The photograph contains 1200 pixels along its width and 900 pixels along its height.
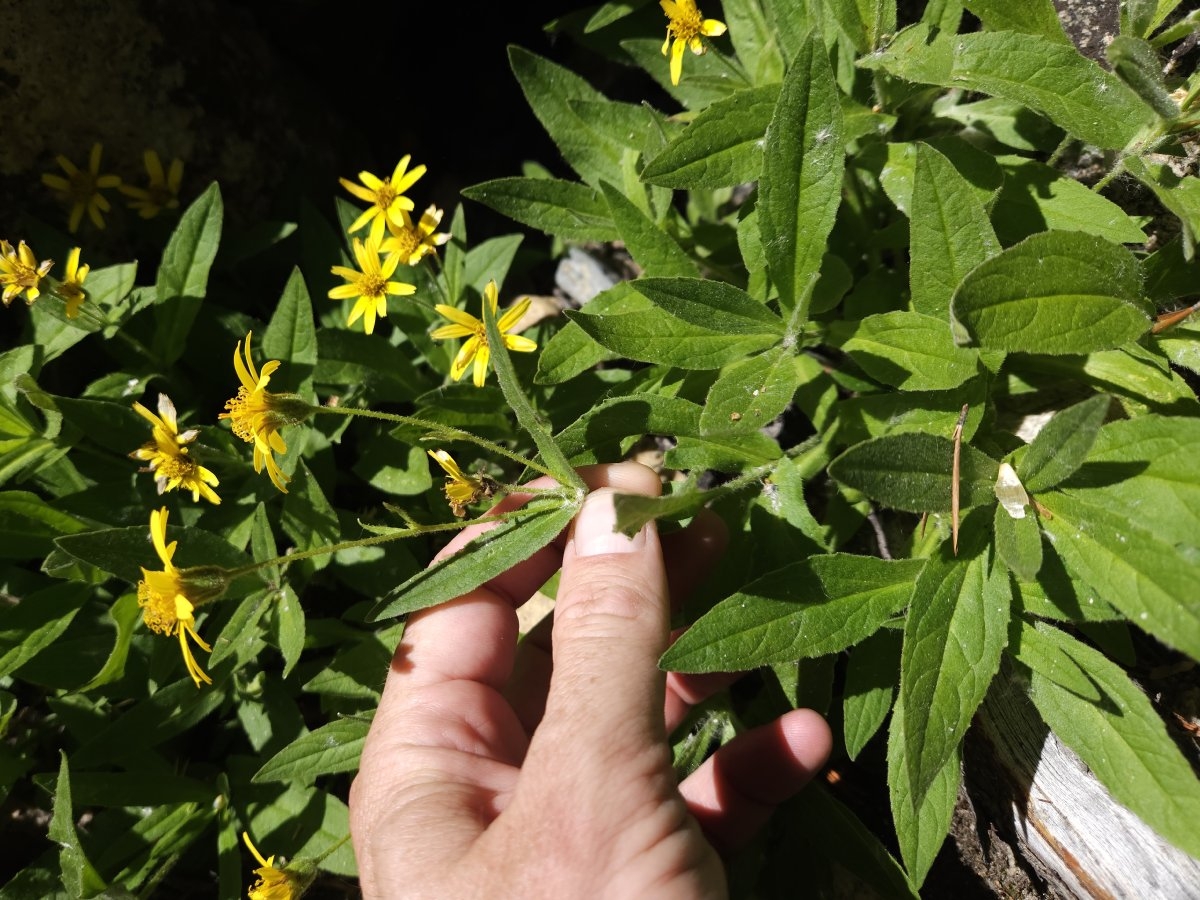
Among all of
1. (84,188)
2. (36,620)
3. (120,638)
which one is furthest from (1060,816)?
(84,188)

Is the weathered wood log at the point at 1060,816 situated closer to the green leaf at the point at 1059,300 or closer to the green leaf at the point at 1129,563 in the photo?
the green leaf at the point at 1129,563

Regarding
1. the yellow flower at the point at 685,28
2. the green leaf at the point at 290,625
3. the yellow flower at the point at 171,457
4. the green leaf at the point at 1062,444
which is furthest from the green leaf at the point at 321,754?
the yellow flower at the point at 685,28

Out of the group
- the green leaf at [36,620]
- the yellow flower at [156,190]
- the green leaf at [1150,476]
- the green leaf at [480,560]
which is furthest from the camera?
the yellow flower at [156,190]

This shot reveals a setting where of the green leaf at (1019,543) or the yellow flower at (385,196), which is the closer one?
the green leaf at (1019,543)

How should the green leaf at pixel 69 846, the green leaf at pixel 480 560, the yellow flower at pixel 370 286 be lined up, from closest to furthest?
the green leaf at pixel 480 560, the green leaf at pixel 69 846, the yellow flower at pixel 370 286

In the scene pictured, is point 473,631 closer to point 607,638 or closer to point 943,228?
point 607,638

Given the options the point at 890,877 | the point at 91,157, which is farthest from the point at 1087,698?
the point at 91,157

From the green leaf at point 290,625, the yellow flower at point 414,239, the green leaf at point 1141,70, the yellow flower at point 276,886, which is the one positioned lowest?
the yellow flower at point 276,886
